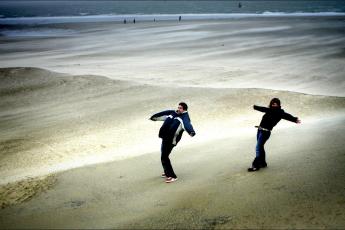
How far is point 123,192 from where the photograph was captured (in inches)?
274

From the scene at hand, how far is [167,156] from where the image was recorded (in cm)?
731

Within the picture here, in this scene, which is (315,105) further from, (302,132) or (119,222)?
(119,222)

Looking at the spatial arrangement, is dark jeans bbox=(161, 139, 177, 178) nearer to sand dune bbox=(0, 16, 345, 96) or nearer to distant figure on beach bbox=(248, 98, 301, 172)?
distant figure on beach bbox=(248, 98, 301, 172)

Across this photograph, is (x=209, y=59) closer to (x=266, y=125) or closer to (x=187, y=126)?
(x=266, y=125)

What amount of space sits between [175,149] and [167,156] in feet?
8.07

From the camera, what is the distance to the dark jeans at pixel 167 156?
Result: 7.20m

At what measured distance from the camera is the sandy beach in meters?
5.91

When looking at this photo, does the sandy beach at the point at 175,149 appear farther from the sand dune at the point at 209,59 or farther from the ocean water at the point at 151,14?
the ocean water at the point at 151,14

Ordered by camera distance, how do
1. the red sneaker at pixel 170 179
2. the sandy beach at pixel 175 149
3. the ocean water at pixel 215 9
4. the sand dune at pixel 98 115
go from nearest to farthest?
the sandy beach at pixel 175 149
the red sneaker at pixel 170 179
the sand dune at pixel 98 115
the ocean water at pixel 215 9

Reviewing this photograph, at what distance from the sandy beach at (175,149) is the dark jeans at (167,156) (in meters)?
0.25

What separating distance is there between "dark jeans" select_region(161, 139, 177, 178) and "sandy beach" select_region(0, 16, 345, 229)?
0.25 meters

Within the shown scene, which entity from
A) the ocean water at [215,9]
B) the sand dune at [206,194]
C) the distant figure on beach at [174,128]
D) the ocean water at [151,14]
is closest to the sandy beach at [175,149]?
the sand dune at [206,194]

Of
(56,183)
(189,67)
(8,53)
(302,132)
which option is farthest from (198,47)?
(56,183)

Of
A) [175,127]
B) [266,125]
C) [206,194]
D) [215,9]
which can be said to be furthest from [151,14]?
[206,194]
